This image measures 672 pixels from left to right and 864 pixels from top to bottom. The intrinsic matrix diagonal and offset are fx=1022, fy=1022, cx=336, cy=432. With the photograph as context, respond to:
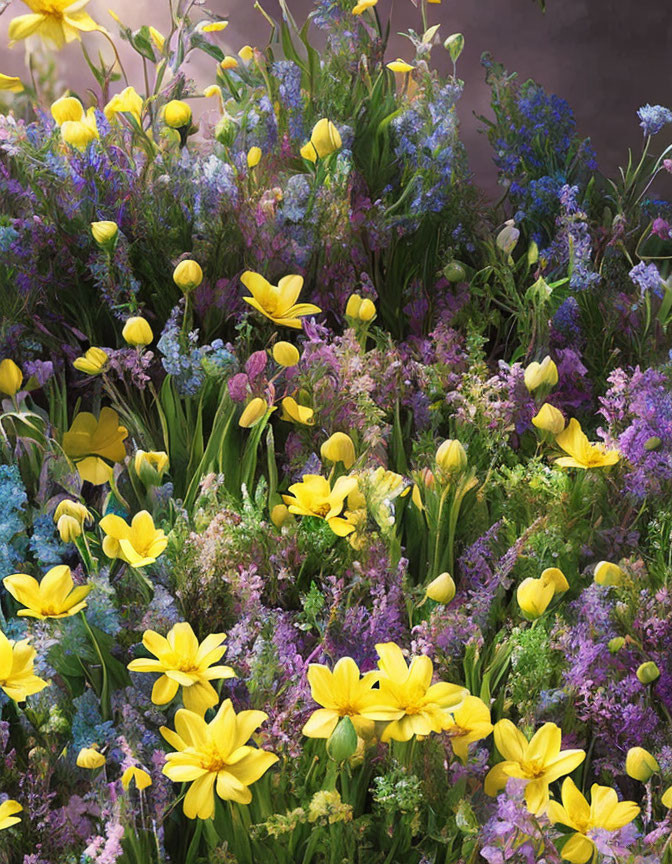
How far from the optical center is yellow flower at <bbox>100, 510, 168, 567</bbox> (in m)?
0.88

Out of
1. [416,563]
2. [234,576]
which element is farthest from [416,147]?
[234,576]

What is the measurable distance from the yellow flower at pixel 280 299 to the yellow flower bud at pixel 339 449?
175mm

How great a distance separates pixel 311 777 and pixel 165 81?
0.91 m

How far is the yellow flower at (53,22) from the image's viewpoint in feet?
3.71

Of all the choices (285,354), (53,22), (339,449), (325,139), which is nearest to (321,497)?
(339,449)

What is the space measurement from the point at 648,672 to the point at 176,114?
84cm

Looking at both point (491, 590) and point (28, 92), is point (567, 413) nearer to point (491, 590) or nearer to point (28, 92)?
point (491, 590)

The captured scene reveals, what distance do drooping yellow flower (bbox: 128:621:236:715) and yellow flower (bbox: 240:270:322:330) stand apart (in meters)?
0.43

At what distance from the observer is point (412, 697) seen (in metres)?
0.76

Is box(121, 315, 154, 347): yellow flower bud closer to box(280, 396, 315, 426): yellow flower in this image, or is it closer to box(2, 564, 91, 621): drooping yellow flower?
box(280, 396, 315, 426): yellow flower

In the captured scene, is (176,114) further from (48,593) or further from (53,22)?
(48,593)

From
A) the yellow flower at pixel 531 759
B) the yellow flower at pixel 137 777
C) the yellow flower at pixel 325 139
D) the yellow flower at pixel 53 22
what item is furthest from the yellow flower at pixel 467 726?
the yellow flower at pixel 53 22

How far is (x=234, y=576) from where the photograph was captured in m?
0.91

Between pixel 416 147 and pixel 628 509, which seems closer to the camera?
pixel 628 509
